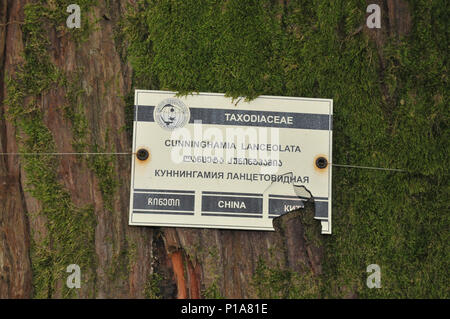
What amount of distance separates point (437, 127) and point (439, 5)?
0.55m

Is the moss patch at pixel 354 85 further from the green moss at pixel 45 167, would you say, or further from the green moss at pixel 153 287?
the green moss at pixel 153 287

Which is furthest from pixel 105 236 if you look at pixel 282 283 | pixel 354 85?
pixel 354 85

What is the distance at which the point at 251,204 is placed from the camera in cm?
195

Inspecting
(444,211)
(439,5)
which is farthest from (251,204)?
(439,5)

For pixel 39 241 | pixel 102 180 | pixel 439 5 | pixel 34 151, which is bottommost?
pixel 39 241

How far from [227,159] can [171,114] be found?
0.31 meters

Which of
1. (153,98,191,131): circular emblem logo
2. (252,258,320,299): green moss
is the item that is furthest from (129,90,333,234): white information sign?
(252,258,320,299): green moss

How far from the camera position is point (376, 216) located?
1967mm

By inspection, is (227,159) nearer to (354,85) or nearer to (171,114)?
(171,114)

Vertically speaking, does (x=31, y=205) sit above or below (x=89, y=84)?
below

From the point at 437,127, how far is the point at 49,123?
1.69m

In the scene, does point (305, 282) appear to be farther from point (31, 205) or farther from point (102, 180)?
point (31, 205)
